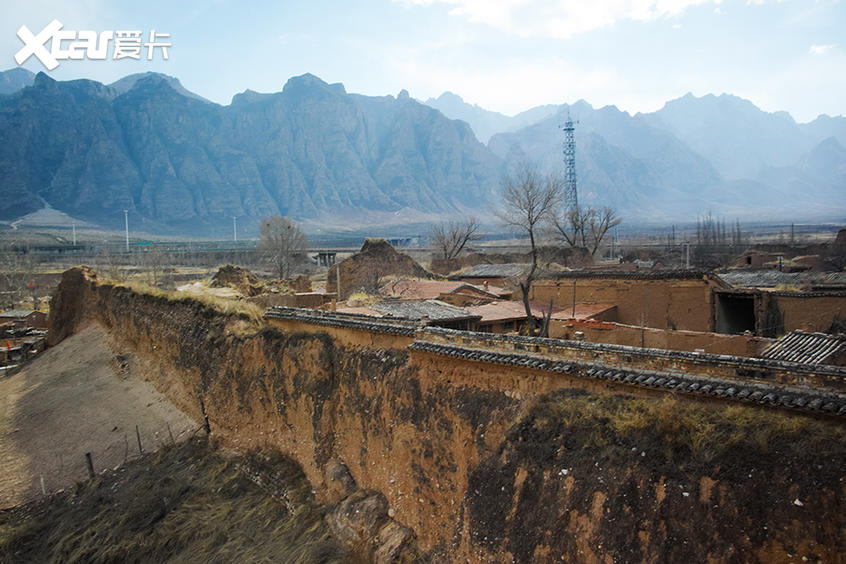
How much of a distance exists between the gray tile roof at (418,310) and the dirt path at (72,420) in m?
8.67

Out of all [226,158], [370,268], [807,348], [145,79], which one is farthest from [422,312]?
[145,79]

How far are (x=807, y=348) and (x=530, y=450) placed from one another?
7735 mm

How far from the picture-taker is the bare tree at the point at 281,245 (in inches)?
2442

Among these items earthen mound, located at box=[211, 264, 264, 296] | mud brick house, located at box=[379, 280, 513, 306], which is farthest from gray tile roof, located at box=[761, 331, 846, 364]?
earthen mound, located at box=[211, 264, 264, 296]

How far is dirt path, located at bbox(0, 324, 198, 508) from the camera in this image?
19422 millimetres

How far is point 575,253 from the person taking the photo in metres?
52.3

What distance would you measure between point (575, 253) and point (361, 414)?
41782mm

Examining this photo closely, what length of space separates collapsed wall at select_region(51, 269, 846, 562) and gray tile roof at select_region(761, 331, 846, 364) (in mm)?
5152

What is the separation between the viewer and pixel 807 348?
12523 millimetres

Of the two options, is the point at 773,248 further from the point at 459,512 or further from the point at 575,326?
the point at 459,512

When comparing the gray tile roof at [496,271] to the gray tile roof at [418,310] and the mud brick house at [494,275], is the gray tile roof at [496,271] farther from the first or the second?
the gray tile roof at [418,310]

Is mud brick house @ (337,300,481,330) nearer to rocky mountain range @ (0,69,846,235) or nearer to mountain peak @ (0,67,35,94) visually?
rocky mountain range @ (0,69,846,235)

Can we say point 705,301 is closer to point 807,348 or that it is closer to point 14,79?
point 807,348

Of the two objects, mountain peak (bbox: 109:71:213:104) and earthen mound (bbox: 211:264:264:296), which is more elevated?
mountain peak (bbox: 109:71:213:104)
